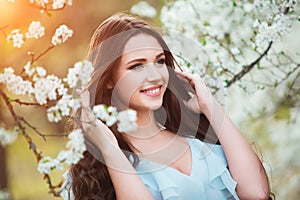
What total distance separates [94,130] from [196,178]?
458 mm

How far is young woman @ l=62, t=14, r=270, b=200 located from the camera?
1989 millimetres

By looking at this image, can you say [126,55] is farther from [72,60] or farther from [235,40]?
[72,60]

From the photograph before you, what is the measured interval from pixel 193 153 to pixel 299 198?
244cm

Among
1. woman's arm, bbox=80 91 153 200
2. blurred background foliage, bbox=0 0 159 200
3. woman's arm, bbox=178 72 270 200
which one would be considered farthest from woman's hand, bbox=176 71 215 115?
blurred background foliage, bbox=0 0 159 200

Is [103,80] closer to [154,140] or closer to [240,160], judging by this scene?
[154,140]

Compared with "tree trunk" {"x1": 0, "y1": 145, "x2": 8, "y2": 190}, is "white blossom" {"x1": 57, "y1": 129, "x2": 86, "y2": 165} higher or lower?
higher

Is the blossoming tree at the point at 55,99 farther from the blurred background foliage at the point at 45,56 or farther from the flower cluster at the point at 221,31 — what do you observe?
the blurred background foliage at the point at 45,56

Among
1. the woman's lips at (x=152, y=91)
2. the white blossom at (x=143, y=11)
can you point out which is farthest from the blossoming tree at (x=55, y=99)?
the white blossom at (x=143, y=11)

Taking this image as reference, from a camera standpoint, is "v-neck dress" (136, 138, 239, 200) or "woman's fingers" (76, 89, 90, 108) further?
"v-neck dress" (136, 138, 239, 200)

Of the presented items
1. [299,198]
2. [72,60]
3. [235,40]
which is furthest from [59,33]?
[72,60]

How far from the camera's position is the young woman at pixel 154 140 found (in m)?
1.99

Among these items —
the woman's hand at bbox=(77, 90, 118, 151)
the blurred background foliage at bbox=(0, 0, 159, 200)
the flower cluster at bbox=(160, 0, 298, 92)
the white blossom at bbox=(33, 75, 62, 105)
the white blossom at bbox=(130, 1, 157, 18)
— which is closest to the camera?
the white blossom at bbox=(33, 75, 62, 105)

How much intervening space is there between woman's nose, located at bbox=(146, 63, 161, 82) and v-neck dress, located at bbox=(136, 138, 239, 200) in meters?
0.31

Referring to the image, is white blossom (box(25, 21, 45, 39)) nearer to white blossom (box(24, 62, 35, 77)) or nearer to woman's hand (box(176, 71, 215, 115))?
white blossom (box(24, 62, 35, 77))
